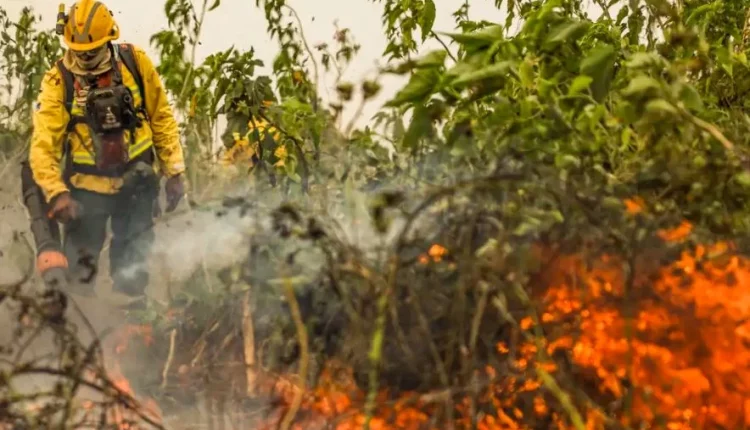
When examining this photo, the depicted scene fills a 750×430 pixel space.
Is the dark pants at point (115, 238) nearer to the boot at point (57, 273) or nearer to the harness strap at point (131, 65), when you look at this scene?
the boot at point (57, 273)

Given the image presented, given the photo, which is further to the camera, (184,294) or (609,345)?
(184,294)

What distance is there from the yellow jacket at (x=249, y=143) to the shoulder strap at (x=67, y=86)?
0.69ft

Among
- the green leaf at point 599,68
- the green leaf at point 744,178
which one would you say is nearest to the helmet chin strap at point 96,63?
the green leaf at point 599,68

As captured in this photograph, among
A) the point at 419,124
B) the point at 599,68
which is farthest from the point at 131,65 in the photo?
the point at 599,68

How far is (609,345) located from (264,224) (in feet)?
1.04

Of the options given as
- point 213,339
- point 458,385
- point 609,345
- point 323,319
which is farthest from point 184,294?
point 609,345

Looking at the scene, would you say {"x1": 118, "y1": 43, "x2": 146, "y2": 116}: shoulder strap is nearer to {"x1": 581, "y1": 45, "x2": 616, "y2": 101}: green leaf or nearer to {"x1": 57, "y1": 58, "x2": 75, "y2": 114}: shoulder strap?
{"x1": 57, "y1": 58, "x2": 75, "y2": 114}: shoulder strap

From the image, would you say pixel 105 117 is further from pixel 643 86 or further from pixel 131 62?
pixel 643 86

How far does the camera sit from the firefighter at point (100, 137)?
109cm

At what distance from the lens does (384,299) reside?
2.27 ft

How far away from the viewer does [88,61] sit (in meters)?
1.16

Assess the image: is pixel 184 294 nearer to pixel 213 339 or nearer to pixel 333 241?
pixel 213 339

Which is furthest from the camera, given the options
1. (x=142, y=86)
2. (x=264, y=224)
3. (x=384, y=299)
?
(x=142, y=86)

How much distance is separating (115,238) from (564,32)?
1.84ft
